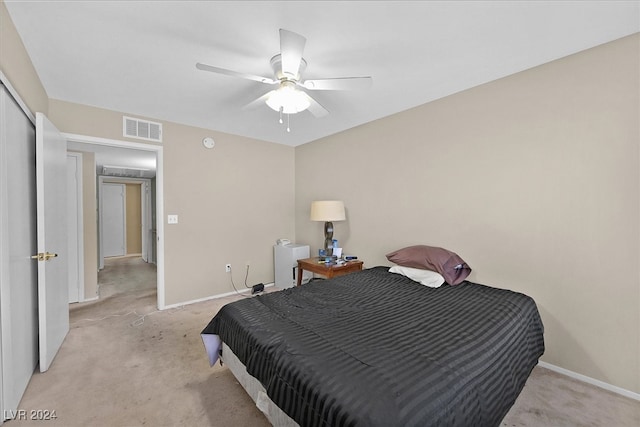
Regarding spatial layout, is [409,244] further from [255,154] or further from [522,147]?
[255,154]

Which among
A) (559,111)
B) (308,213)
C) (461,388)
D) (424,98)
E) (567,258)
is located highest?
(424,98)

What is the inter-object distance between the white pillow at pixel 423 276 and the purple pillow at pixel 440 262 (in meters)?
Answer: 0.04

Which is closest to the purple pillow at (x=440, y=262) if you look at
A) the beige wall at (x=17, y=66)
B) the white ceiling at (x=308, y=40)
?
the white ceiling at (x=308, y=40)

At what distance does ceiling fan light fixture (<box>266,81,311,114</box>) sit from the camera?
6.29 feet

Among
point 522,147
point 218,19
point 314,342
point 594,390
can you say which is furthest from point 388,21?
point 594,390

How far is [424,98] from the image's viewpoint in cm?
262

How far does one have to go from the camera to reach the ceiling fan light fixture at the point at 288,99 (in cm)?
192

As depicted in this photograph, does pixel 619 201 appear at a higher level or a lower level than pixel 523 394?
higher

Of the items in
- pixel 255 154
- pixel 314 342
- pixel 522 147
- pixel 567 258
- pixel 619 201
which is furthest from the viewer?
pixel 255 154

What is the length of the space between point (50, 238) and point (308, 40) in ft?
8.07

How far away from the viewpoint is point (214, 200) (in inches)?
143

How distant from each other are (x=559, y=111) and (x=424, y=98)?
1.06 metres

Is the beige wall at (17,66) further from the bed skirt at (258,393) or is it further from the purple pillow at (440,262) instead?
the purple pillow at (440,262)

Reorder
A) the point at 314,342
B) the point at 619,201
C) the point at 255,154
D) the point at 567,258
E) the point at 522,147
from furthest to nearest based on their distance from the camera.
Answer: the point at 255,154, the point at 522,147, the point at 567,258, the point at 619,201, the point at 314,342
